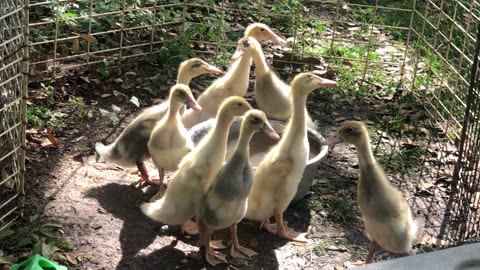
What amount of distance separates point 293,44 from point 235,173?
2.75 meters

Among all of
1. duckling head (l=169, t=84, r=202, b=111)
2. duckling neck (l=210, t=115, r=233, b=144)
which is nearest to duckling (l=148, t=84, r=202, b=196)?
duckling head (l=169, t=84, r=202, b=111)

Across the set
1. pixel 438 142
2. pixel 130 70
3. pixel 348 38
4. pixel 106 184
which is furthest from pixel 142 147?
pixel 348 38

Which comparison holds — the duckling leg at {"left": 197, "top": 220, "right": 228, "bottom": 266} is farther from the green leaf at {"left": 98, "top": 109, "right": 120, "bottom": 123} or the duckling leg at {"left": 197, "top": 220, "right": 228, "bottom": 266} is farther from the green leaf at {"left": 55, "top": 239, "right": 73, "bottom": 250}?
the green leaf at {"left": 98, "top": 109, "right": 120, "bottom": 123}

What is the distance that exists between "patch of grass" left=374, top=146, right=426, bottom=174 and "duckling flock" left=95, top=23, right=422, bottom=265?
36.7 inches

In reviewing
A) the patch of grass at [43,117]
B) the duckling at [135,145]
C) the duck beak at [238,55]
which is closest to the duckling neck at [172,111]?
the duckling at [135,145]

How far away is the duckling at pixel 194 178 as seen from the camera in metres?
3.99

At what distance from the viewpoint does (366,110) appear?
595 centimetres

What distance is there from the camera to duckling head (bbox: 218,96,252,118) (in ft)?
13.4

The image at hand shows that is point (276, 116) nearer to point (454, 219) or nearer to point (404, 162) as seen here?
point (404, 162)

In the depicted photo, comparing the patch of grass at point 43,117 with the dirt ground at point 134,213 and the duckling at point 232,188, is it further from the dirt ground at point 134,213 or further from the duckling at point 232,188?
the duckling at point 232,188

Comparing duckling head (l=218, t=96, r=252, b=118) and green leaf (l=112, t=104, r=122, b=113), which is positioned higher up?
duckling head (l=218, t=96, r=252, b=118)

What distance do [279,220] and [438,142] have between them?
1.80 m

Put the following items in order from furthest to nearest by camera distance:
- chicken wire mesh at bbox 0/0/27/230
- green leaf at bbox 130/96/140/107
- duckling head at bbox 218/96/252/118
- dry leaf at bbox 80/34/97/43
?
dry leaf at bbox 80/34/97/43 → green leaf at bbox 130/96/140/107 → duckling head at bbox 218/96/252/118 → chicken wire mesh at bbox 0/0/27/230

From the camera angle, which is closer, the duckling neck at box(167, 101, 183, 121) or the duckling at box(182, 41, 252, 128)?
the duckling neck at box(167, 101, 183, 121)
